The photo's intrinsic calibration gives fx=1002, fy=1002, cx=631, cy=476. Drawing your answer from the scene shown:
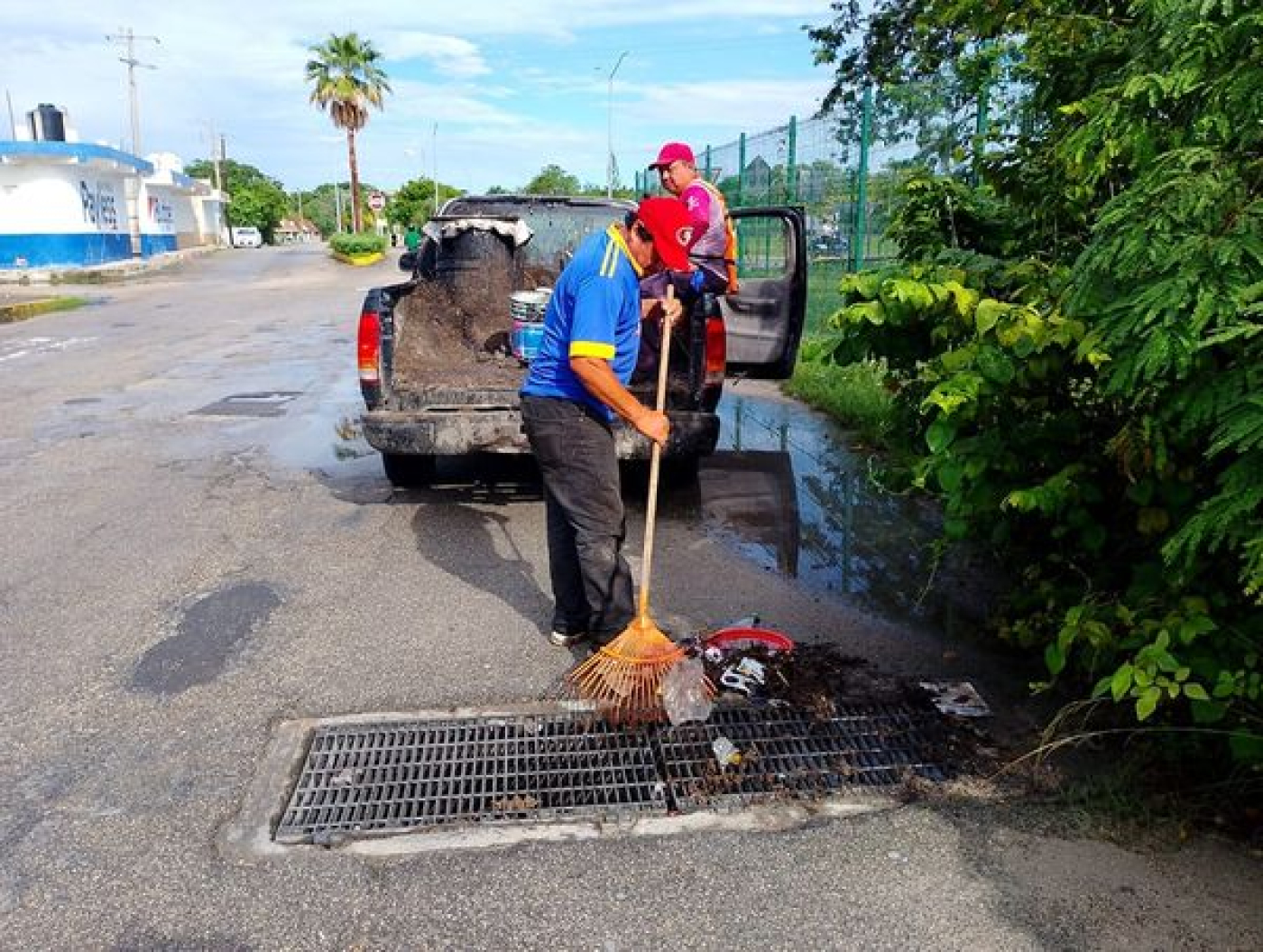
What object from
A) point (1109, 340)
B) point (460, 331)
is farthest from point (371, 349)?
point (1109, 340)

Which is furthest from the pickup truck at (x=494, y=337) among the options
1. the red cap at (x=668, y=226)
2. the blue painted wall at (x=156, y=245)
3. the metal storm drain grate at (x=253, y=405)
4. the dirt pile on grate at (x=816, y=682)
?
the blue painted wall at (x=156, y=245)

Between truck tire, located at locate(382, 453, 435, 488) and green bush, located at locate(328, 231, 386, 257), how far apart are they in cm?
3775

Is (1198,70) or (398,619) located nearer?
(1198,70)

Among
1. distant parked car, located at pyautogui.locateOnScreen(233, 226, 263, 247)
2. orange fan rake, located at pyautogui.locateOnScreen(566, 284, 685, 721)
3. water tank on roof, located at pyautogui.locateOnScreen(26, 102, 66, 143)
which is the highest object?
water tank on roof, located at pyautogui.locateOnScreen(26, 102, 66, 143)

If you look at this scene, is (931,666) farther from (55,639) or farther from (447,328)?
(447,328)

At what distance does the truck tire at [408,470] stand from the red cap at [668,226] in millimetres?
3165

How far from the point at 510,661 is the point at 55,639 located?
1.98 meters

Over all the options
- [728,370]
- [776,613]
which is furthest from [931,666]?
[728,370]

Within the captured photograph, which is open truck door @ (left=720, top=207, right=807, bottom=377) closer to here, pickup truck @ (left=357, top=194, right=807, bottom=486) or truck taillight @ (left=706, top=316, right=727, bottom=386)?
pickup truck @ (left=357, top=194, right=807, bottom=486)

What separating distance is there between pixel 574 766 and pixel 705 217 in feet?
11.5

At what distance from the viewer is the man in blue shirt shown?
3.69 m

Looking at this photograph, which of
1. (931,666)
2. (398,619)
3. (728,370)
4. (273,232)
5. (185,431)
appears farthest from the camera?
(273,232)

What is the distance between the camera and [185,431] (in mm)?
8477

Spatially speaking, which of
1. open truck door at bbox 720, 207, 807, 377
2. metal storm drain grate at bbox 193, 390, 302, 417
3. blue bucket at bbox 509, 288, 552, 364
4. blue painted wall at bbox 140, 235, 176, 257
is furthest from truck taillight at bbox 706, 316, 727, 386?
blue painted wall at bbox 140, 235, 176, 257
